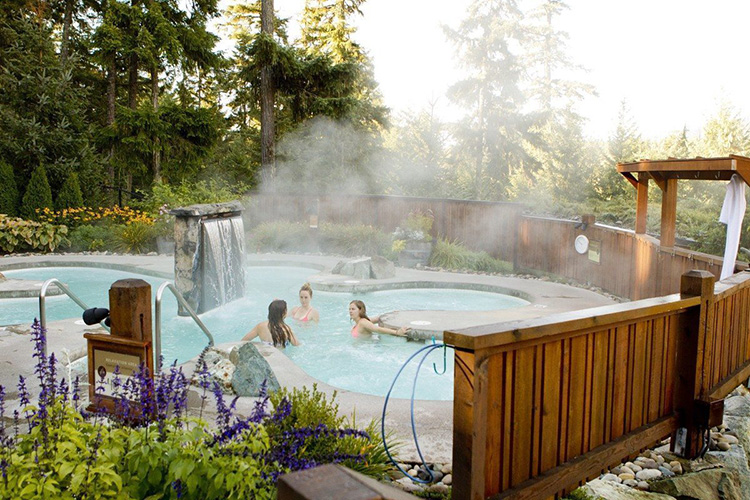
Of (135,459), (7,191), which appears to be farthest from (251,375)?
(7,191)

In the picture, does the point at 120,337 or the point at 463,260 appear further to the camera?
the point at 463,260

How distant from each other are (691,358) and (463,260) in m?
10.3

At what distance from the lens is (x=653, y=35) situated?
136 feet

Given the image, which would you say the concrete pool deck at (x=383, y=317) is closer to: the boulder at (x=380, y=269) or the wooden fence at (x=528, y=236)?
the boulder at (x=380, y=269)

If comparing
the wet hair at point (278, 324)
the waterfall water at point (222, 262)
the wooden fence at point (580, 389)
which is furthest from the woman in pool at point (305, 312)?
the wooden fence at point (580, 389)

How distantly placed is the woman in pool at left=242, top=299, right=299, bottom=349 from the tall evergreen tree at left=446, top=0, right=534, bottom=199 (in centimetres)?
2029

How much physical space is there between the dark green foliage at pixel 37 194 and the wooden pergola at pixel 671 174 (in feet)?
47.9

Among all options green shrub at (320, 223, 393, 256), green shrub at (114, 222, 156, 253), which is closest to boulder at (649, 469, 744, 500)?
green shrub at (320, 223, 393, 256)

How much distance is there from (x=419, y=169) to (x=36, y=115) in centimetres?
1603

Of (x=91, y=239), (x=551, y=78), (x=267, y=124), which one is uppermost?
(x=551, y=78)

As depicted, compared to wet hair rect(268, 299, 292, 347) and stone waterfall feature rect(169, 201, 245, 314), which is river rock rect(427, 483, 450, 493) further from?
stone waterfall feature rect(169, 201, 245, 314)

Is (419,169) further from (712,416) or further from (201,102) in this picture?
(712,416)

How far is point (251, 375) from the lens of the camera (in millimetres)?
4980

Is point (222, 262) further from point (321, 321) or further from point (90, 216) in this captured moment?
point (90, 216)
